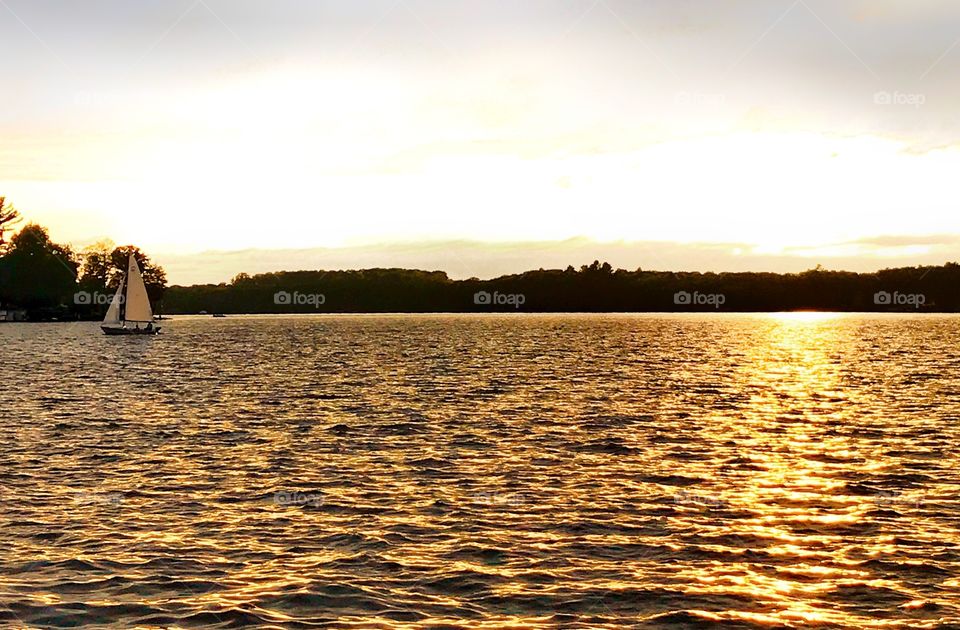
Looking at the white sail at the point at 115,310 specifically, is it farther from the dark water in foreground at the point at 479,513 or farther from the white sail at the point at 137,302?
the dark water in foreground at the point at 479,513

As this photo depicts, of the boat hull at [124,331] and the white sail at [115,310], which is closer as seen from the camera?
the boat hull at [124,331]

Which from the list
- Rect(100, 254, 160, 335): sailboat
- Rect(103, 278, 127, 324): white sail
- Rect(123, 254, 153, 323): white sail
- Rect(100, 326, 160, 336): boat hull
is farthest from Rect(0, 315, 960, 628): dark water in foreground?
Rect(103, 278, 127, 324): white sail

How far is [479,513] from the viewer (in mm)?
26750

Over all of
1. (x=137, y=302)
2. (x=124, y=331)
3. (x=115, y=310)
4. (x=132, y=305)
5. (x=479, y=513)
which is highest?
(x=137, y=302)

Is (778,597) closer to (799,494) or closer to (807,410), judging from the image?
(799,494)

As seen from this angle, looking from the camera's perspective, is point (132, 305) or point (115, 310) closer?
point (132, 305)

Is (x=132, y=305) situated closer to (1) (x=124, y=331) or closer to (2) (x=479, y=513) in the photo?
(1) (x=124, y=331)

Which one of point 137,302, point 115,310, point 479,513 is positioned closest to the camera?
point 479,513

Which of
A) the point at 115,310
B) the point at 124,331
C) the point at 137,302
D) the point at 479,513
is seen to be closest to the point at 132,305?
the point at 137,302

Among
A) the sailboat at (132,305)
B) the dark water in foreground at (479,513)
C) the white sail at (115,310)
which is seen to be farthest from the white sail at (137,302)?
the dark water in foreground at (479,513)

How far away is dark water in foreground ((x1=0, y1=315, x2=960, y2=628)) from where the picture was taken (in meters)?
19.0

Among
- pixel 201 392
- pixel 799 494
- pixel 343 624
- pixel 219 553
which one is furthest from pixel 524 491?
pixel 201 392

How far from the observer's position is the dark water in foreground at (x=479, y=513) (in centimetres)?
1903

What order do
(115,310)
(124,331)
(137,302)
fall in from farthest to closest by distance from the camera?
(115,310)
(124,331)
(137,302)
